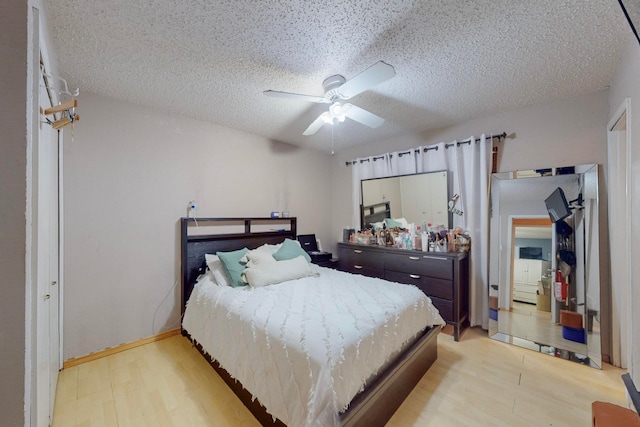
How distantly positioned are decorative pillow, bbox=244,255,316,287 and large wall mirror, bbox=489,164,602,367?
2094 mm

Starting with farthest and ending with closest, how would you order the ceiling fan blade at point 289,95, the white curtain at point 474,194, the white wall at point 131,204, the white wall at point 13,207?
the white curtain at point 474,194
the white wall at point 131,204
the ceiling fan blade at point 289,95
the white wall at point 13,207

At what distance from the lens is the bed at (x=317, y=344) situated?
1205 mm

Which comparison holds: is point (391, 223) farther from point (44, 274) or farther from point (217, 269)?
point (44, 274)

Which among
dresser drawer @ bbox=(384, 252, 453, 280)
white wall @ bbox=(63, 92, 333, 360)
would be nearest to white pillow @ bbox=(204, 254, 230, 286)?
white wall @ bbox=(63, 92, 333, 360)

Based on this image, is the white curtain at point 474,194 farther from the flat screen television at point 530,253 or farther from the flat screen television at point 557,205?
the flat screen television at point 557,205

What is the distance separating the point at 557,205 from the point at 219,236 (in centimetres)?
360

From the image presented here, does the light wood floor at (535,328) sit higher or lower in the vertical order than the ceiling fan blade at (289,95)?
lower

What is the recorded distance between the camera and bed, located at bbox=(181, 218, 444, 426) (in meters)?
1.21

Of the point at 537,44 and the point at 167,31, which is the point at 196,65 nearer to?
the point at 167,31

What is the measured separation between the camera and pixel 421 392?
1.78m

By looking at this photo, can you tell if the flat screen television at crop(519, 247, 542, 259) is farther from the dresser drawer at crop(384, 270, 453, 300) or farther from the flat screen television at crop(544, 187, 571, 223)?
the dresser drawer at crop(384, 270, 453, 300)

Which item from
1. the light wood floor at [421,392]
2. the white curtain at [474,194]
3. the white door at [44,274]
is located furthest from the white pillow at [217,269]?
the white curtain at [474,194]

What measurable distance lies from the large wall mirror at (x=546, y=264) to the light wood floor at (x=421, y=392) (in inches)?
9.2

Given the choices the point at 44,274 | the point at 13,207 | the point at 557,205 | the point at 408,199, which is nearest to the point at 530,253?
the point at 557,205
